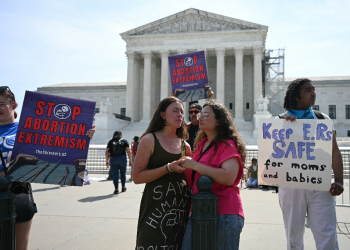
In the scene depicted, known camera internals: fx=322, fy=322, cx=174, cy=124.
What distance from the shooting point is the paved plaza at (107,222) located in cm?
464

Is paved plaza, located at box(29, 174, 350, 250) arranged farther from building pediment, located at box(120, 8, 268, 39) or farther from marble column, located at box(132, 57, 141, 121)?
building pediment, located at box(120, 8, 268, 39)

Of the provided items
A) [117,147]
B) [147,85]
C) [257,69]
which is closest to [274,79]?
[257,69]

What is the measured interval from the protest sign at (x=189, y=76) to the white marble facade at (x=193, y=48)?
1246 inches

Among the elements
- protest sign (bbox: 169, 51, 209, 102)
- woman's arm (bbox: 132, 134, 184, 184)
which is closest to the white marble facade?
protest sign (bbox: 169, 51, 209, 102)

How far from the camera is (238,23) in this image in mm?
38875

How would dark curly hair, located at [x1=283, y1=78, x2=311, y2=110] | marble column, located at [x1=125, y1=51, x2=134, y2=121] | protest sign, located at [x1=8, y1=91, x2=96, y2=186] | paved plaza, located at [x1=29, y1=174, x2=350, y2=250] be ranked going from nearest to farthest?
protest sign, located at [x1=8, y1=91, x2=96, y2=186] < dark curly hair, located at [x1=283, y1=78, x2=311, y2=110] < paved plaza, located at [x1=29, y1=174, x2=350, y2=250] < marble column, located at [x1=125, y1=51, x2=134, y2=121]

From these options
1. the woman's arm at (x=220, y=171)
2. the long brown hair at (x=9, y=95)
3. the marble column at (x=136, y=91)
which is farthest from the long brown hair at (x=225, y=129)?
the marble column at (x=136, y=91)

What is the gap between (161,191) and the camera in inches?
109

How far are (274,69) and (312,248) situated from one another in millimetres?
44665

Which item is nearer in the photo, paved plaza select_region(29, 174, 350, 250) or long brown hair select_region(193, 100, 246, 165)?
long brown hair select_region(193, 100, 246, 165)

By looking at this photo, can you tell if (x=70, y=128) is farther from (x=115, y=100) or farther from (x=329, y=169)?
(x=115, y=100)

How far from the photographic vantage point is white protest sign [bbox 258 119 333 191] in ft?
10.8

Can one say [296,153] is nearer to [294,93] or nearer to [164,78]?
[294,93]

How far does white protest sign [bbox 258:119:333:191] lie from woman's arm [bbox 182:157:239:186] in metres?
1.00
